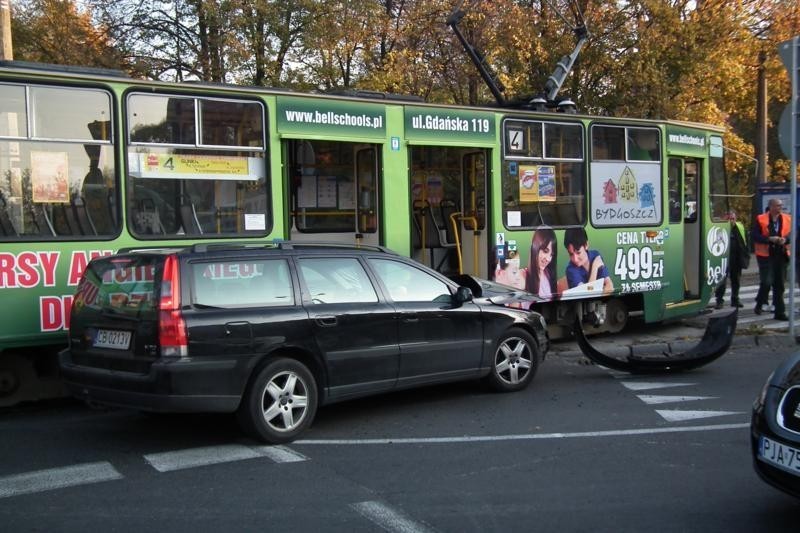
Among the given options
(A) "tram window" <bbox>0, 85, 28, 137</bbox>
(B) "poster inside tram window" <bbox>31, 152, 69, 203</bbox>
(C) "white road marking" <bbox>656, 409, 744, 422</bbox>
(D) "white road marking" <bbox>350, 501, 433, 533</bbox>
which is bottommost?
(C) "white road marking" <bbox>656, 409, 744, 422</bbox>

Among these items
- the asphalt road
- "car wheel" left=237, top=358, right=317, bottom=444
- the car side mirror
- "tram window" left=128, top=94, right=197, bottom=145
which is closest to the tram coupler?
the asphalt road

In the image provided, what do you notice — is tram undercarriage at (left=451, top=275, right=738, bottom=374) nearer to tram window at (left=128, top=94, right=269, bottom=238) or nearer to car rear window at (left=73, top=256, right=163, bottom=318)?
tram window at (left=128, top=94, right=269, bottom=238)

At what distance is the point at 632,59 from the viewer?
686 inches

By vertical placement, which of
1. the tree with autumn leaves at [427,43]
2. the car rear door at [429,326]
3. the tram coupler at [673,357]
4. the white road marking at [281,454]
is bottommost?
the white road marking at [281,454]

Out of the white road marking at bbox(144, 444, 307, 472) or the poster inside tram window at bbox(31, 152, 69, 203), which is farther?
the poster inside tram window at bbox(31, 152, 69, 203)

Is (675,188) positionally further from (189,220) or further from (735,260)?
(189,220)

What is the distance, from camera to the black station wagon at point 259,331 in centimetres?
567

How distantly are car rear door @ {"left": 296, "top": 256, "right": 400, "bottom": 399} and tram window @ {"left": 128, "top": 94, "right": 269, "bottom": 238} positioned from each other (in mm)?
1683

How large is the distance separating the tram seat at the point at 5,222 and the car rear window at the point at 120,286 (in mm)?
812

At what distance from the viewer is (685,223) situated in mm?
12367

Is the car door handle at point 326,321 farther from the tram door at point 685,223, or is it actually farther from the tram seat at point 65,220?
the tram door at point 685,223

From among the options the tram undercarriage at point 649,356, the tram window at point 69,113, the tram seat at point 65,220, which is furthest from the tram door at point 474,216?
the tram seat at point 65,220

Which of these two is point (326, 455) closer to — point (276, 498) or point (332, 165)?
point (276, 498)

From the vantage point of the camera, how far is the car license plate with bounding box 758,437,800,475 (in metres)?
3.98
